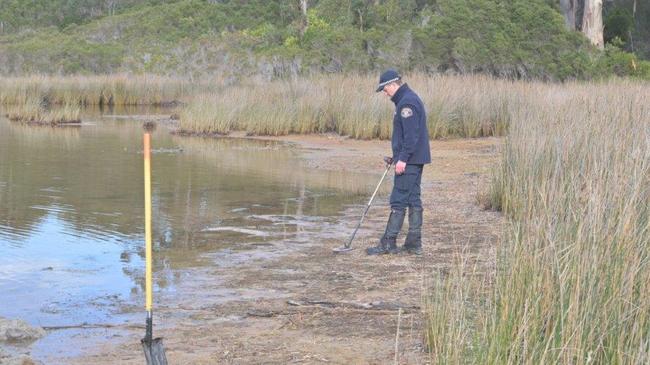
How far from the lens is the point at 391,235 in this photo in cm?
947

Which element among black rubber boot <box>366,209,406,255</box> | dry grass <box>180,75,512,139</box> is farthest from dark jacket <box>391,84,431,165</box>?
dry grass <box>180,75,512,139</box>

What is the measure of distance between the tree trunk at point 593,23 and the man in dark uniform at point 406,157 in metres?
25.3

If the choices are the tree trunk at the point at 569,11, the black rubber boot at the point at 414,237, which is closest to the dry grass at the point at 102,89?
the tree trunk at the point at 569,11

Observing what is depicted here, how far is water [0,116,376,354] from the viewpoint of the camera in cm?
845

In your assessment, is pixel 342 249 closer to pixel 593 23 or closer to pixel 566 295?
pixel 566 295

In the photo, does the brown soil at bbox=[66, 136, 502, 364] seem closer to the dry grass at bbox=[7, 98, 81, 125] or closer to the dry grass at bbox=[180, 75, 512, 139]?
the dry grass at bbox=[180, 75, 512, 139]

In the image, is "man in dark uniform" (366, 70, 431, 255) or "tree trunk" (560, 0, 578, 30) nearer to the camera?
"man in dark uniform" (366, 70, 431, 255)

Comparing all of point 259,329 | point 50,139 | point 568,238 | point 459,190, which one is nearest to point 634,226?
point 568,238

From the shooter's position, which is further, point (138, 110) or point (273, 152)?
point (138, 110)

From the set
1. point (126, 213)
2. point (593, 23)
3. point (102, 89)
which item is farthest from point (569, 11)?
point (126, 213)

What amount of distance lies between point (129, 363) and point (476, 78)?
1940cm

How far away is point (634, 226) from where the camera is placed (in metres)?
5.22

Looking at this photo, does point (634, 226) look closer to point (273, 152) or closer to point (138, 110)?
point (273, 152)

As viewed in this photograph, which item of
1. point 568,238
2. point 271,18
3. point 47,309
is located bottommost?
point 47,309
